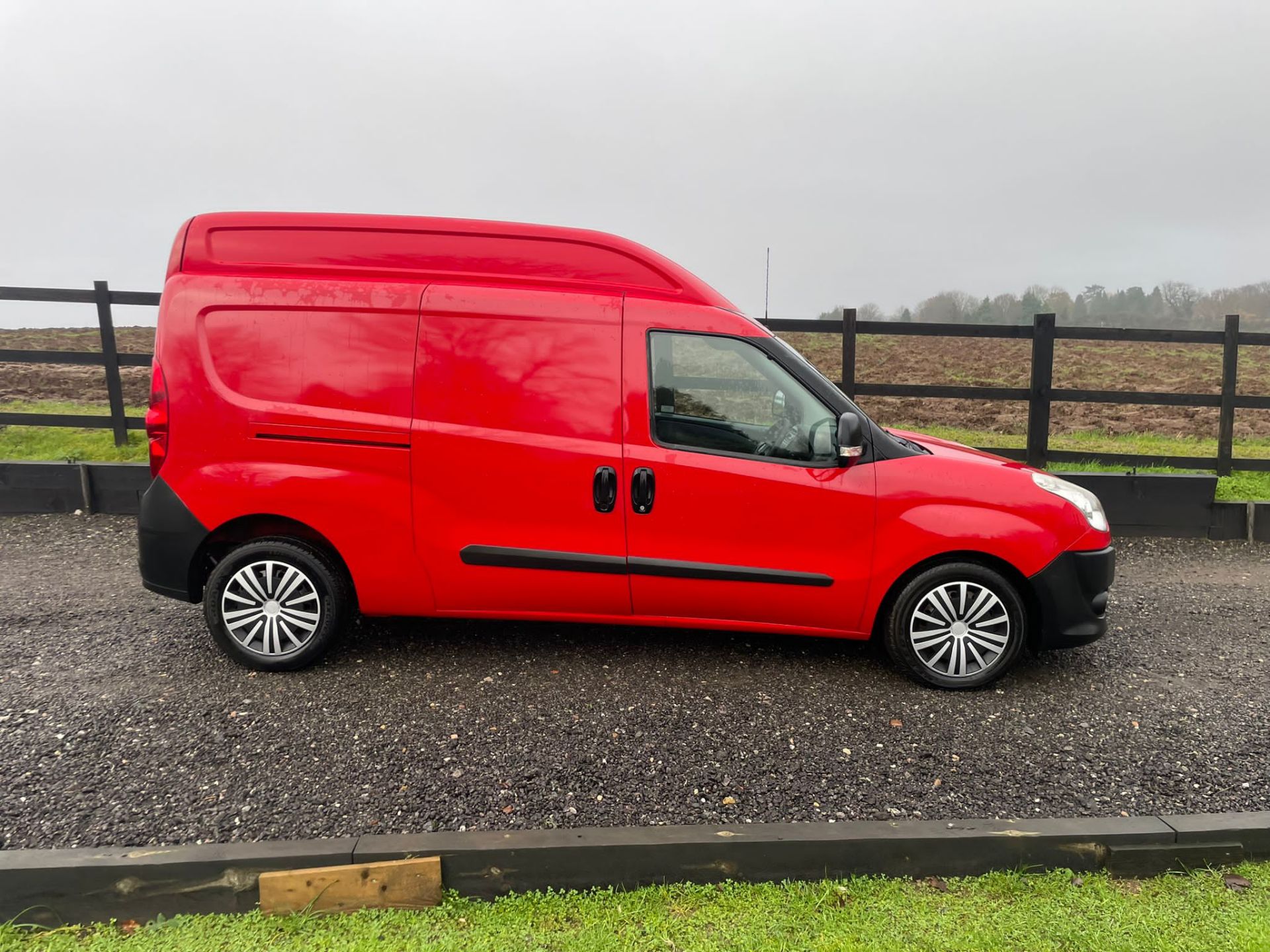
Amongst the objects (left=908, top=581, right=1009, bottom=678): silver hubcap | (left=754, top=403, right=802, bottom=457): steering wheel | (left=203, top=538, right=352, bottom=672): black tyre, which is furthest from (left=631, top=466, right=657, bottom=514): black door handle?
(left=203, top=538, right=352, bottom=672): black tyre

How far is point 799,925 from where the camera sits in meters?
2.01

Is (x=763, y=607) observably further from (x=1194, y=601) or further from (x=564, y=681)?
(x=1194, y=601)

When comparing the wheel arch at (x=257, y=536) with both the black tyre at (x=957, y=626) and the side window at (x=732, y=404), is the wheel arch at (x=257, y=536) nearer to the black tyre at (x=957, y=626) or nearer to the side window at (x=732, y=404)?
the side window at (x=732, y=404)

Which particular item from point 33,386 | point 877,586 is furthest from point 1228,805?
point 33,386

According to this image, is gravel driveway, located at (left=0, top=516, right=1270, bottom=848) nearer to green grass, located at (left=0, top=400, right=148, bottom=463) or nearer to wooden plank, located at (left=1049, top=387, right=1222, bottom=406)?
wooden plank, located at (left=1049, top=387, right=1222, bottom=406)

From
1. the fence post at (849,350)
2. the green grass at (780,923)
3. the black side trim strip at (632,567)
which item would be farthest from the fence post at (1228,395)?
the green grass at (780,923)

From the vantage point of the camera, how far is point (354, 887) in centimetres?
205

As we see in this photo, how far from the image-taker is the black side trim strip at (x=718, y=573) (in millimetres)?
3416

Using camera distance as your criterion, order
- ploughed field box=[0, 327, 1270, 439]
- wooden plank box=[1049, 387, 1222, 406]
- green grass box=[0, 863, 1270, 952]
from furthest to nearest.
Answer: ploughed field box=[0, 327, 1270, 439] < wooden plank box=[1049, 387, 1222, 406] < green grass box=[0, 863, 1270, 952]

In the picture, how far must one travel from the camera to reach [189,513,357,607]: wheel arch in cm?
346

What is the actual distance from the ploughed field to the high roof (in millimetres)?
7089

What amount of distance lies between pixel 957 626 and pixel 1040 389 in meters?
4.20

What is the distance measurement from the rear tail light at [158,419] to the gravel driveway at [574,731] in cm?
107

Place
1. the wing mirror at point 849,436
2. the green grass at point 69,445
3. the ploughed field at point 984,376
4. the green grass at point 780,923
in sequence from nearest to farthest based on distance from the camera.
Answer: the green grass at point 780,923 < the wing mirror at point 849,436 < the green grass at point 69,445 < the ploughed field at point 984,376
